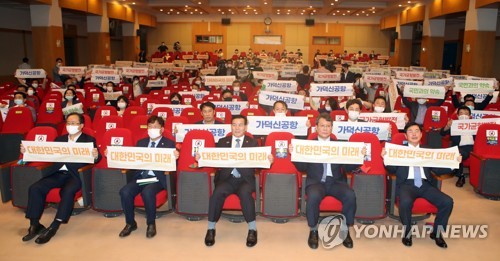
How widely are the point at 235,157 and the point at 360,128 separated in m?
2.07

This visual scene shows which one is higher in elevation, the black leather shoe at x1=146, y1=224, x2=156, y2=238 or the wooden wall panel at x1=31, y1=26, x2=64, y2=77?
the wooden wall panel at x1=31, y1=26, x2=64, y2=77

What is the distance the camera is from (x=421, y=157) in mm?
4484

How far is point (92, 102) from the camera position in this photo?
9.83 meters

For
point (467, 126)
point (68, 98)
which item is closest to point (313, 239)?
point (467, 126)

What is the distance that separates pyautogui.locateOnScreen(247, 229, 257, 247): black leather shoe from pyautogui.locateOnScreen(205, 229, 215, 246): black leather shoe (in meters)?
0.39

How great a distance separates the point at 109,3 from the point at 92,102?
13911 millimetres

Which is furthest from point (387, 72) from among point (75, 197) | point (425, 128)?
point (75, 197)

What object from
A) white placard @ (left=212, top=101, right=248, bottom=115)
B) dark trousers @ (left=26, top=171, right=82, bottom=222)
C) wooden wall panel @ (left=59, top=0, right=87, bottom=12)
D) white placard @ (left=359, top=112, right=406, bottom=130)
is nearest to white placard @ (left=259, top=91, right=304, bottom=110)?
white placard @ (left=212, top=101, right=248, bottom=115)

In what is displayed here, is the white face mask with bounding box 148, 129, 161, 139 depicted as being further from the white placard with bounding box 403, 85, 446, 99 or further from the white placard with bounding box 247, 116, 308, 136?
the white placard with bounding box 403, 85, 446, 99

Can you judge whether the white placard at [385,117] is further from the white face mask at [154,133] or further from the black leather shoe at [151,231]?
the black leather shoe at [151,231]

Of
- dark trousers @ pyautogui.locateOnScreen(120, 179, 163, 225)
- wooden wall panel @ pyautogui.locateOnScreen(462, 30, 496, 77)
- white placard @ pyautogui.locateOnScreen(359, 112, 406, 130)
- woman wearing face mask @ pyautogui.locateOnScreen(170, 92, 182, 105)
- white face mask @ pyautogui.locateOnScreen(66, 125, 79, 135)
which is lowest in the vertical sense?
dark trousers @ pyautogui.locateOnScreen(120, 179, 163, 225)

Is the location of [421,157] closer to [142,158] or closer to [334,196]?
[334,196]

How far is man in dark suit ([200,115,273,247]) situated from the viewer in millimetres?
4504

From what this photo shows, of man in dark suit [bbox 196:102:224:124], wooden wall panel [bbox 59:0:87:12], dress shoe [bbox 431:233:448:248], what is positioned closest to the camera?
dress shoe [bbox 431:233:448:248]
